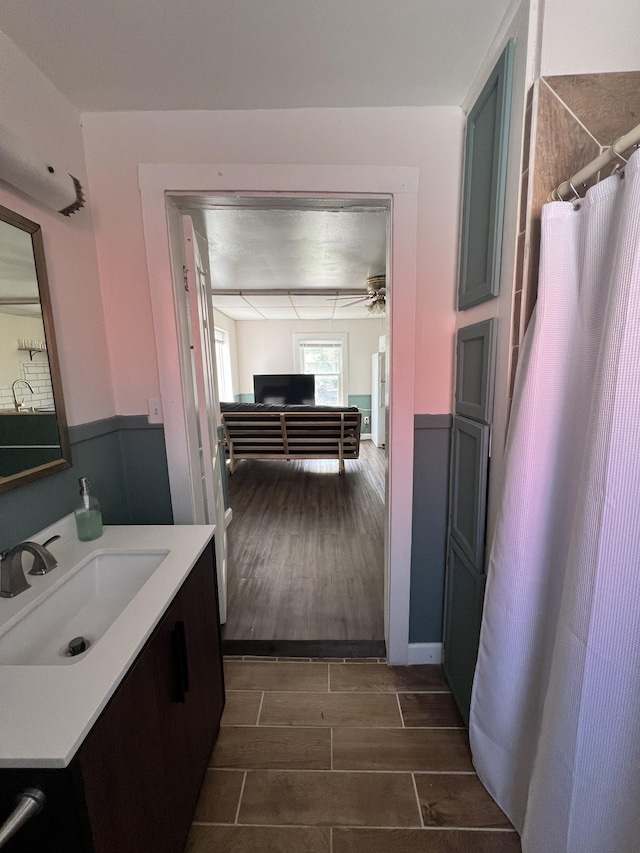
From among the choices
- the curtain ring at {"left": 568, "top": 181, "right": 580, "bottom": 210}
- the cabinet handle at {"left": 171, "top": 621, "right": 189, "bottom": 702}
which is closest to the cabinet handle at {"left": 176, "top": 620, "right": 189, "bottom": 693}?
the cabinet handle at {"left": 171, "top": 621, "right": 189, "bottom": 702}

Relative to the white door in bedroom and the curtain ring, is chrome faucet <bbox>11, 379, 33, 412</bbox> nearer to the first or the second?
the white door in bedroom

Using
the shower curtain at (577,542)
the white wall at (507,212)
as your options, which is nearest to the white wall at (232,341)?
the white wall at (507,212)

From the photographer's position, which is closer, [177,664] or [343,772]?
[177,664]

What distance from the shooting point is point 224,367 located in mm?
6242

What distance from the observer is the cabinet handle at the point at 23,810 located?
48cm

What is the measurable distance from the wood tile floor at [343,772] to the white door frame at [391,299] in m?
0.29

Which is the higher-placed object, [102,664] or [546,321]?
[546,321]

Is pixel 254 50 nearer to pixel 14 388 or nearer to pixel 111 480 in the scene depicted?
pixel 14 388

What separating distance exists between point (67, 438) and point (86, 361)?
1.09 feet

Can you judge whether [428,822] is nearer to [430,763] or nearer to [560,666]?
[430,763]

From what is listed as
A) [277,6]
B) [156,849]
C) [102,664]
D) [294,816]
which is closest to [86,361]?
[102,664]

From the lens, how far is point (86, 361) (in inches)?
53.1

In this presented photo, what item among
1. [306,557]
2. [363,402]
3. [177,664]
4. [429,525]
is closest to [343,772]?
[177,664]

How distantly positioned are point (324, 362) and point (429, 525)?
5724mm
